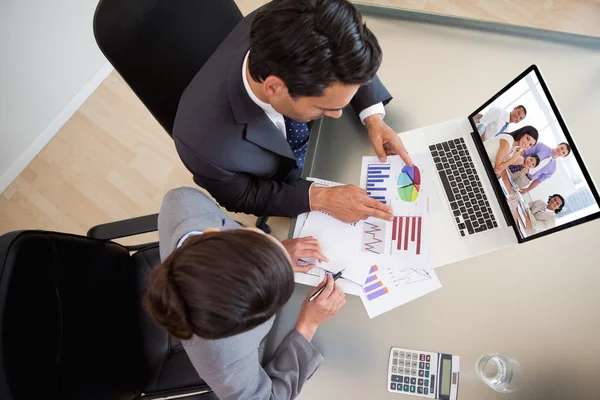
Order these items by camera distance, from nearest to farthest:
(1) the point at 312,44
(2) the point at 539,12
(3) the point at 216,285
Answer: (3) the point at 216,285, (1) the point at 312,44, (2) the point at 539,12

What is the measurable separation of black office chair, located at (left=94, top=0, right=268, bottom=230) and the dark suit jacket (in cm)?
11

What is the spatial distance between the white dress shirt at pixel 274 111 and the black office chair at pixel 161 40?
24 cm

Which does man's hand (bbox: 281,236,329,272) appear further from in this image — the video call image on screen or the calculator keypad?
the video call image on screen

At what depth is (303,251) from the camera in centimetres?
102

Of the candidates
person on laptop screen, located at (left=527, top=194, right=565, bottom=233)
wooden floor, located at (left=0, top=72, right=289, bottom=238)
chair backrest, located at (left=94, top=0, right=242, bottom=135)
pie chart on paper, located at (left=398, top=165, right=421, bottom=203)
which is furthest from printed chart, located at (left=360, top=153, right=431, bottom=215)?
wooden floor, located at (left=0, top=72, right=289, bottom=238)

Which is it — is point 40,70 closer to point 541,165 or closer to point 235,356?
point 235,356

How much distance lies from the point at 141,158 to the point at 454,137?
1.55 metres

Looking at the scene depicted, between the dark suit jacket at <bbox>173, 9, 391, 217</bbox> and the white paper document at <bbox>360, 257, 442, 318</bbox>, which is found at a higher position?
the dark suit jacket at <bbox>173, 9, 391, 217</bbox>

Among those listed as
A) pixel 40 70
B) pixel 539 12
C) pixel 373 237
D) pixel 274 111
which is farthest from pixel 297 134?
pixel 539 12

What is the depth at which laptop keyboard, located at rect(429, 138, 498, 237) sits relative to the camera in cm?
104

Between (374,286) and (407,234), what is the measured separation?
0.15 metres

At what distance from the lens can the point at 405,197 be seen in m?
1.08

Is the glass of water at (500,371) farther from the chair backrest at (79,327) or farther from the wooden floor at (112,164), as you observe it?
the wooden floor at (112,164)

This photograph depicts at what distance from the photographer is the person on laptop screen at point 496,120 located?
1.00m
